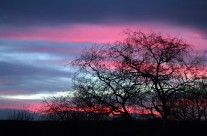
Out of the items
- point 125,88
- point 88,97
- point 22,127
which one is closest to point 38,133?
point 22,127

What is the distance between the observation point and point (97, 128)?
27172 mm

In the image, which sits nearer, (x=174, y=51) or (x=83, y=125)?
(x=174, y=51)

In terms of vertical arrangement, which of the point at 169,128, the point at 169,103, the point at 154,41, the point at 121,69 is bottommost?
the point at 169,128

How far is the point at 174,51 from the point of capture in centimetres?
2478

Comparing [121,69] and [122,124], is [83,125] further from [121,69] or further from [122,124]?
[121,69]

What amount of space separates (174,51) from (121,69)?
4306mm

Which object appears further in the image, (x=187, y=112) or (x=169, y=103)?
(x=187, y=112)

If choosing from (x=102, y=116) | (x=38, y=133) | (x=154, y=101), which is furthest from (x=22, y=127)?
→ (x=154, y=101)

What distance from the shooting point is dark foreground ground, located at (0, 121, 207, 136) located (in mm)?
25938

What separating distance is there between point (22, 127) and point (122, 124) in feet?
28.9

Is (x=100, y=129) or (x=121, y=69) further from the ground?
(x=121, y=69)

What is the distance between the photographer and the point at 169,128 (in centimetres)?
2788

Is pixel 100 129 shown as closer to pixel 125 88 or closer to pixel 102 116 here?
pixel 102 116

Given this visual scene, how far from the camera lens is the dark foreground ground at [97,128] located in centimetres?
2594
